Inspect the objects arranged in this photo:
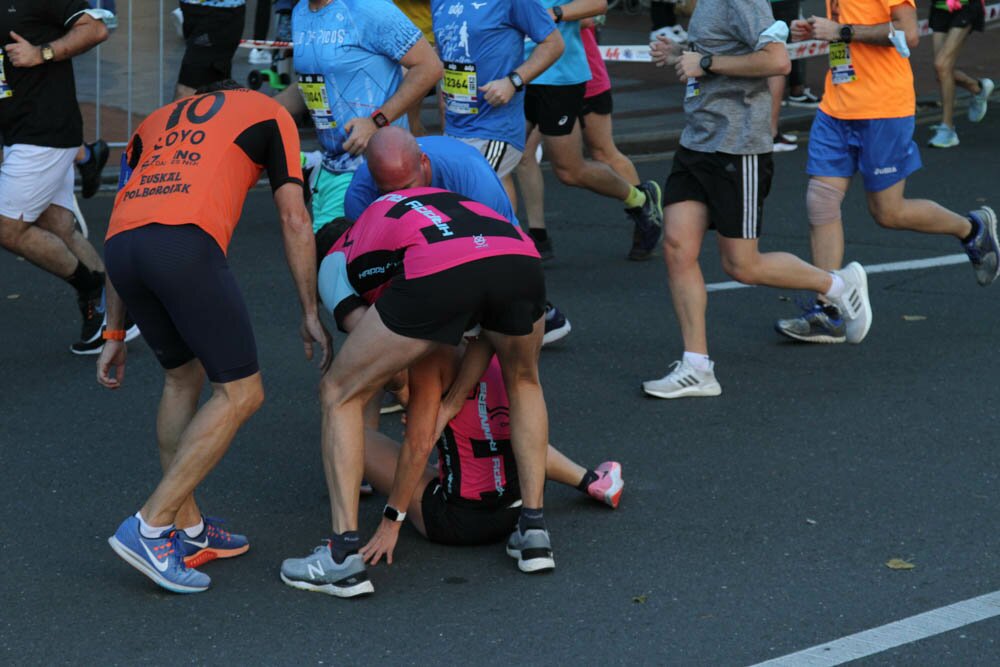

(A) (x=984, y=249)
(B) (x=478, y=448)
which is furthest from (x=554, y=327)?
(B) (x=478, y=448)

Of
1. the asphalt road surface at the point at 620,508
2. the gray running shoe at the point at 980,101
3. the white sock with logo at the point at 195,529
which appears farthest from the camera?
the gray running shoe at the point at 980,101

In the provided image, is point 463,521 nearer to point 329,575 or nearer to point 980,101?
point 329,575

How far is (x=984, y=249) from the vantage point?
782 cm

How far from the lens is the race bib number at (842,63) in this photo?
7332 mm

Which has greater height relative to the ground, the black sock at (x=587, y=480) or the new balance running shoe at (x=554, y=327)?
the black sock at (x=587, y=480)

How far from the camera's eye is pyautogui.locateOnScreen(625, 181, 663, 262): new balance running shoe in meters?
9.17

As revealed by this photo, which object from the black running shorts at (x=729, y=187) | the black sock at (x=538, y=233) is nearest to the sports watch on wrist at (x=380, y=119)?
the black running shorts at (x=729, y=187)

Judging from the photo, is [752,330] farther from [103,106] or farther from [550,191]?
[103,106]

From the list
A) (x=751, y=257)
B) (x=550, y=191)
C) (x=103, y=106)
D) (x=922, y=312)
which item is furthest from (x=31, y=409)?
(x=103, y=106)

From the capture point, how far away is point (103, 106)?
1341cm

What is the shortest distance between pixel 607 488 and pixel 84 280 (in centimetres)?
330

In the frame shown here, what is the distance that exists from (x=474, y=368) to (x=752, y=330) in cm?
316

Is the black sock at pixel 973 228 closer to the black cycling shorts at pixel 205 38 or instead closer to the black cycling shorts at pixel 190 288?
the black cycling shorts at pixel 190 288

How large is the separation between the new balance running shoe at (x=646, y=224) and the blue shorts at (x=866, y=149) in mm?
1810
